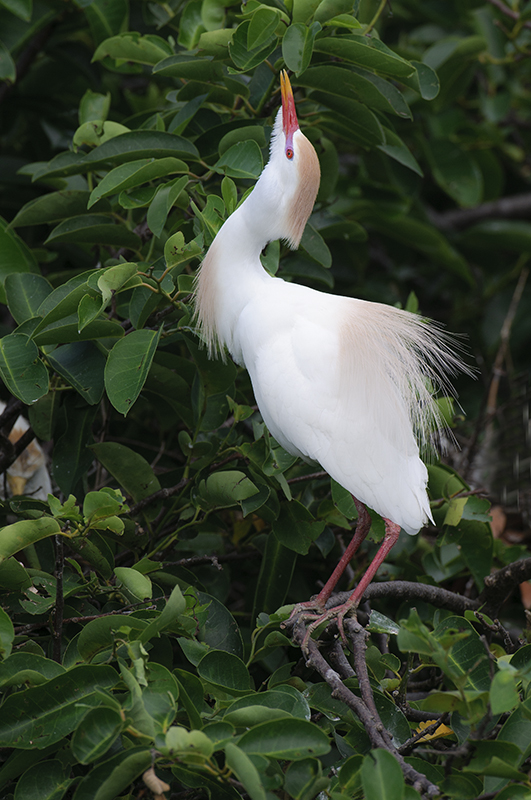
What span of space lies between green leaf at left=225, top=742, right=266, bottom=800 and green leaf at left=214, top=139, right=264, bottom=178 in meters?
1.47

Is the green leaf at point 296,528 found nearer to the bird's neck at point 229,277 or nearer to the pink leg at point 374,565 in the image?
the pink leg at point 374,565

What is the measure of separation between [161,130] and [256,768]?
183 centimetres

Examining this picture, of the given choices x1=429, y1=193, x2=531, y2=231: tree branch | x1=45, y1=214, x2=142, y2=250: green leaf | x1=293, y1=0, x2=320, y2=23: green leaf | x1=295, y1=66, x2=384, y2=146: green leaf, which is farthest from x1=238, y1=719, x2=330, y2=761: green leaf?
x1=429, y1=193, x2=531, y2=231: tree branch

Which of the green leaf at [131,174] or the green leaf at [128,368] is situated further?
the green leaf at [131,174]

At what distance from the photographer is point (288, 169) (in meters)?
2.02

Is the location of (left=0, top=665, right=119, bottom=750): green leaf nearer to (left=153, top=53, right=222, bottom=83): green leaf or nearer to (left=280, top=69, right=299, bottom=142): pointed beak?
(left=280, top=69, right=299, bottom=142): pointed beak

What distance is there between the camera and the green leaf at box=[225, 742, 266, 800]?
46.6 inches

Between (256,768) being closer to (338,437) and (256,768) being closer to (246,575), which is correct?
(338,437)

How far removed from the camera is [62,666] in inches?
58.4

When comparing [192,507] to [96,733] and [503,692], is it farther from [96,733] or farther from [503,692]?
[503,692]

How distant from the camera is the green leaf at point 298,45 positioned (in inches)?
77.5

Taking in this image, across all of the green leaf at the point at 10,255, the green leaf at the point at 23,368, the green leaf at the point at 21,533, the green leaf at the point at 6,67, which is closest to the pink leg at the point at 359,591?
the green leaf at the point at 21,533

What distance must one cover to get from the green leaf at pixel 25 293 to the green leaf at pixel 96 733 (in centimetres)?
118

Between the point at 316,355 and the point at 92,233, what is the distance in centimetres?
81
